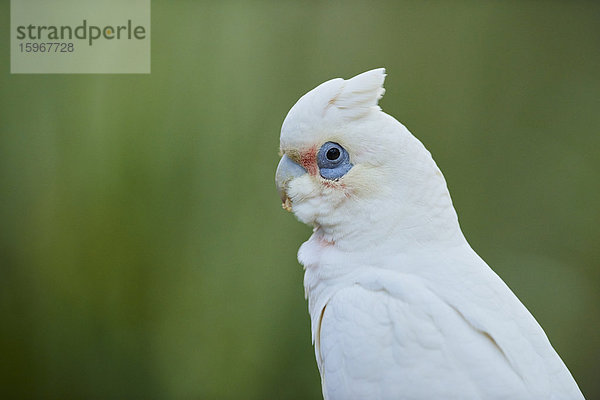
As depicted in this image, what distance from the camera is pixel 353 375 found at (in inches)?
31.4

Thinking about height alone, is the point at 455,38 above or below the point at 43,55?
above

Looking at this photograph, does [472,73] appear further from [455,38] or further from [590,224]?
[590,224]

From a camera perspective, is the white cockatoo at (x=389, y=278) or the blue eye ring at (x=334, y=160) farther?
the blue eye ring at (x=334, y=160)

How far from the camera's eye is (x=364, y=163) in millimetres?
888

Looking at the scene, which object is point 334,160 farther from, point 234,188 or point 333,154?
point 234,188

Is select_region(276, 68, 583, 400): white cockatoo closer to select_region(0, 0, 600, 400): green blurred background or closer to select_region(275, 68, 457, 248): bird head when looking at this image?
select_region(275, 68, 457, 248): bird head

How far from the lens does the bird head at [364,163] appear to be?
877 millimetres

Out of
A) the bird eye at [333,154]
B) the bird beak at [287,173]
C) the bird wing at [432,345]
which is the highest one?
the bird eye at [333,154]

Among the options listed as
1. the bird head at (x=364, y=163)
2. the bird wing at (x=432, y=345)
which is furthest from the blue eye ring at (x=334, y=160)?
the bird wing at (x=432, y=345)

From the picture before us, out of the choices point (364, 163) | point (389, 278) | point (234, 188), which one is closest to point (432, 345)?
point (389, 278)

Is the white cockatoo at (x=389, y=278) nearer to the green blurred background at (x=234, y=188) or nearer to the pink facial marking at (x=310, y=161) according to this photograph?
the pink facial marking at (x=310, y=161)

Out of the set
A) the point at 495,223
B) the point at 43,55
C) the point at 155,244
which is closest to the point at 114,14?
the point at 43,55

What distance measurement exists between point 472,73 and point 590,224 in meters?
0.68

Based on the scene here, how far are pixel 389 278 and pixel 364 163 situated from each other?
198 mm
